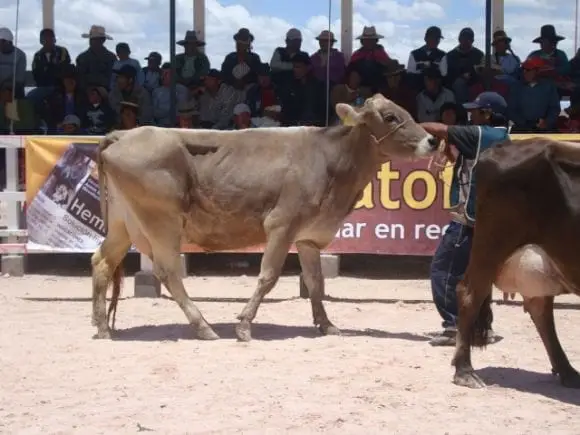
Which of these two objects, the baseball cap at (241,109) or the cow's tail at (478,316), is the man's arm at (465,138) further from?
the baseball cap at (241,109)

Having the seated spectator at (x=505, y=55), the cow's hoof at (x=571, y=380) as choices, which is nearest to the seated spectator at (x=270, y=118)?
the seated spectator at (x=505, y=55)

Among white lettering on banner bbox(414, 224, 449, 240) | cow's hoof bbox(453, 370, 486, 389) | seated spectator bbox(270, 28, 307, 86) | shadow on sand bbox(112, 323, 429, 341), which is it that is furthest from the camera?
seated spectator bbox(270, 28, 307, 86)

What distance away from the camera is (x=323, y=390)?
6602 mm

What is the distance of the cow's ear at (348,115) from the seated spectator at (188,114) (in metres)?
4.29

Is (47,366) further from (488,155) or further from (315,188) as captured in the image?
(488,155)

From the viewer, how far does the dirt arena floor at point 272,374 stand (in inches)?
234

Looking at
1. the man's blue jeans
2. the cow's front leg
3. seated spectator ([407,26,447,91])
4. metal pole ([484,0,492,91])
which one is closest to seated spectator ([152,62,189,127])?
seated spectator ([407,26,447,91])

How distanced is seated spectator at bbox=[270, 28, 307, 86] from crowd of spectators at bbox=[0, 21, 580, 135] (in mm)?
15

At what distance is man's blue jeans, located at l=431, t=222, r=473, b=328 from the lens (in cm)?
803

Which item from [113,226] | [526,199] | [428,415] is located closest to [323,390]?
[428,415]

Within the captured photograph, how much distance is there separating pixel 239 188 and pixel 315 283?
3.35ft

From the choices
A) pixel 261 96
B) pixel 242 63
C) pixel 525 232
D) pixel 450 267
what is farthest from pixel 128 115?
pixel 525 232

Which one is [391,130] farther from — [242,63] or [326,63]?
[242,63]

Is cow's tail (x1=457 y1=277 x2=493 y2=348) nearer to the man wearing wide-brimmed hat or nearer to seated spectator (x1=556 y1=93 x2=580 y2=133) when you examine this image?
seated spectator (x1=556 y1=93 x2=580 y2=133)
